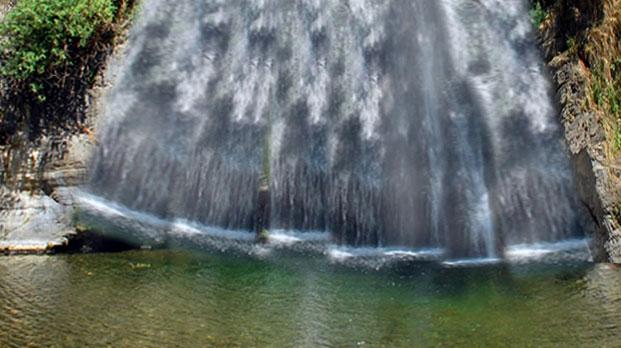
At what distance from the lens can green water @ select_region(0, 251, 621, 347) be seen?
5.50 meters

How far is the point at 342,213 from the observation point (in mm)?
8578

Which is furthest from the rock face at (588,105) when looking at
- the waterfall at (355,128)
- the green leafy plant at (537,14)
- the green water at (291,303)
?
the green water at (291,303)

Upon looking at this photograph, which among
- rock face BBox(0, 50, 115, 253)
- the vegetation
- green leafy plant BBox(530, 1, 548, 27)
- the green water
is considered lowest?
the green water

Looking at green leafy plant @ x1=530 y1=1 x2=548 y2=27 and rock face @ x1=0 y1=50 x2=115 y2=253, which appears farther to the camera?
green leafy plant @ x1=530 y1=1 x2=548 y2=27

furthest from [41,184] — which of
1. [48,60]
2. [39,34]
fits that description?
[39,34]

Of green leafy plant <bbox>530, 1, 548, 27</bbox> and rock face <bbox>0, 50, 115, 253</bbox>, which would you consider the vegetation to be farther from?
green leafy plant <bbox>530, 1, 548, 27</bbox>

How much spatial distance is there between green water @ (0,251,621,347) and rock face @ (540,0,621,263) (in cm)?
56

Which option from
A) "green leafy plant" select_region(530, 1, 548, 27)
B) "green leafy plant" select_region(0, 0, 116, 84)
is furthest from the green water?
"green leafy plant" select_region(530, 1, 548, 27)

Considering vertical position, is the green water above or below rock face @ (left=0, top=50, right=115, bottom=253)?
below

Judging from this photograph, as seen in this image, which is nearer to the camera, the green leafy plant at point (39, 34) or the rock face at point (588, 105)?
the rock face at point (588, 105)

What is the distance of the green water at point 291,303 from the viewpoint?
5500mm

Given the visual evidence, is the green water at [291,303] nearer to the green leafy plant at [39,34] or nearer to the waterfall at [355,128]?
the waterfall at [355,128]

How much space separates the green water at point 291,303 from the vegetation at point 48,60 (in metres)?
1.72

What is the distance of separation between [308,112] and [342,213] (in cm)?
117
